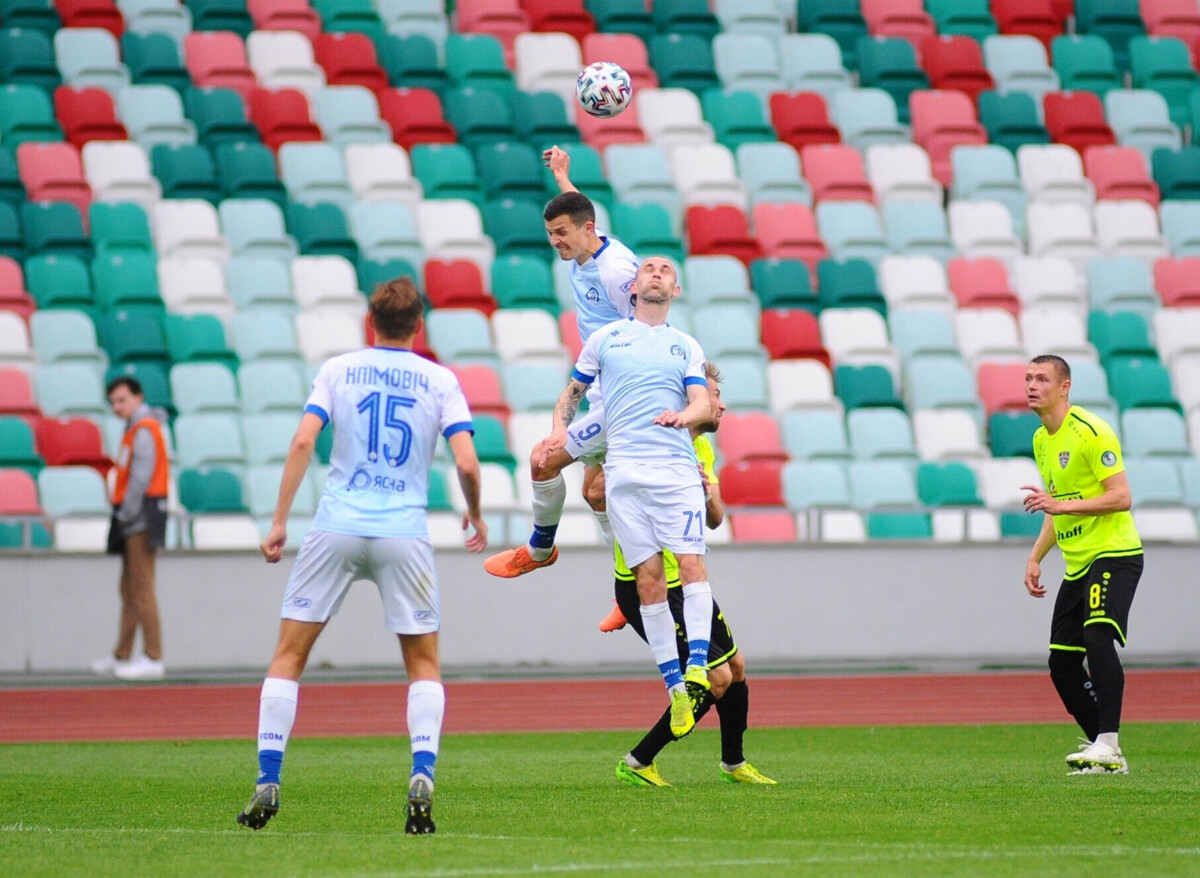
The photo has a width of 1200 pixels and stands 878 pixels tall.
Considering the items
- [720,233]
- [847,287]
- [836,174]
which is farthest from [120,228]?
[836,174]

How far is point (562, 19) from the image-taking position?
24.8 meters

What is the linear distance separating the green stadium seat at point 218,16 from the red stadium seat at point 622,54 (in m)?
4.69

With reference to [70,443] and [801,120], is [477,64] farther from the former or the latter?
[70,443]

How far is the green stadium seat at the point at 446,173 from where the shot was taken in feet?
73.5

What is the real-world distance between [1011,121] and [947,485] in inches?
294

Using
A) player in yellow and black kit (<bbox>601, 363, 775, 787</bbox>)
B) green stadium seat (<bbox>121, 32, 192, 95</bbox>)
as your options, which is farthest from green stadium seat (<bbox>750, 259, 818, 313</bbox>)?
player in yellow and black kit (<bbox>601, 363, 775, 787</bbox>)

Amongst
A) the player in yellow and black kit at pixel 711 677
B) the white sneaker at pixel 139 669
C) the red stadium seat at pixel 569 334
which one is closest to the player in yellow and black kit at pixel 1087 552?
the player in yellow and black kit at pixel 711 677

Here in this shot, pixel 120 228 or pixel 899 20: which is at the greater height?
pixel 899 20

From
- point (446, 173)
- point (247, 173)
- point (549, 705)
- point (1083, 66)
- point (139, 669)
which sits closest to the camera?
point (549, 705)

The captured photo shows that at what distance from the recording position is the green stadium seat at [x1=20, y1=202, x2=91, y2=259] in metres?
20.3

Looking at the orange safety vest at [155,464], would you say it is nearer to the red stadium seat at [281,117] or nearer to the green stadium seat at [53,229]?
the green stadium seat at [53,229]

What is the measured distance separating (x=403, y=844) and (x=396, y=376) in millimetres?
1902

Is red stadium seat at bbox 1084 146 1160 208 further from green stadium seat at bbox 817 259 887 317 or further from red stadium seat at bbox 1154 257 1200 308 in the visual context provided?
green stadium seat at bbox 817 259 887 317

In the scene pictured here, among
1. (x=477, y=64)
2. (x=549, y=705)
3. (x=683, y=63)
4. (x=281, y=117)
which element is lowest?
(x=549, y=705)
